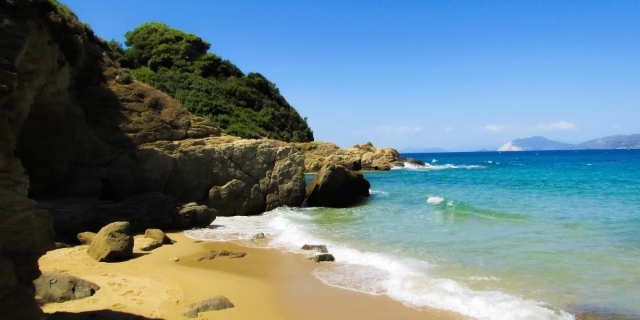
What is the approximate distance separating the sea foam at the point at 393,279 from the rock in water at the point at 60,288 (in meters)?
4.06

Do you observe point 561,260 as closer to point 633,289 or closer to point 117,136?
point 633,289

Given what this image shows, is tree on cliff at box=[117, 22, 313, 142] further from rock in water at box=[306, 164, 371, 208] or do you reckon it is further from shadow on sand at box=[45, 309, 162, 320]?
shadow on sand at box=[45, 309, 162, 320]

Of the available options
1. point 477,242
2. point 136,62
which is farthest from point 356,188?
point 136,62

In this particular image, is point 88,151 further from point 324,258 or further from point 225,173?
point 324,258

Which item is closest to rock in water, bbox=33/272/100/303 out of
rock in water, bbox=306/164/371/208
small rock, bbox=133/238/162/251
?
small rock, bbox=133/238/162/251

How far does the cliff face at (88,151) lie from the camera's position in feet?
15.9

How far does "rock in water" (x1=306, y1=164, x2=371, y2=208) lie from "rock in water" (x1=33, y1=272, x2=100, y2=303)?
45.4 ft

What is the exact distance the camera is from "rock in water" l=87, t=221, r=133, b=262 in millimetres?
9367

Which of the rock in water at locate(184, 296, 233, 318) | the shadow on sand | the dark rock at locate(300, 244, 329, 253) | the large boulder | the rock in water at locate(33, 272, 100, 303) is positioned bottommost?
the dark rock at locate(300, 244, 329, 253)

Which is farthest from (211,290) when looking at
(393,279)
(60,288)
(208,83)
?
(208,83)

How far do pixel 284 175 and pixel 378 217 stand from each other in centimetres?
461

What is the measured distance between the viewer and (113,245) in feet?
30.9

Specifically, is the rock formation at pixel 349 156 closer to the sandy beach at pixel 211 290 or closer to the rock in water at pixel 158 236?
the rock in water at pixel 158 236

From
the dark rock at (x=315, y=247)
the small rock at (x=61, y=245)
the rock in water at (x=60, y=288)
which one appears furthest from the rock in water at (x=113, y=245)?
the dark rock at (x=315, y=247)
